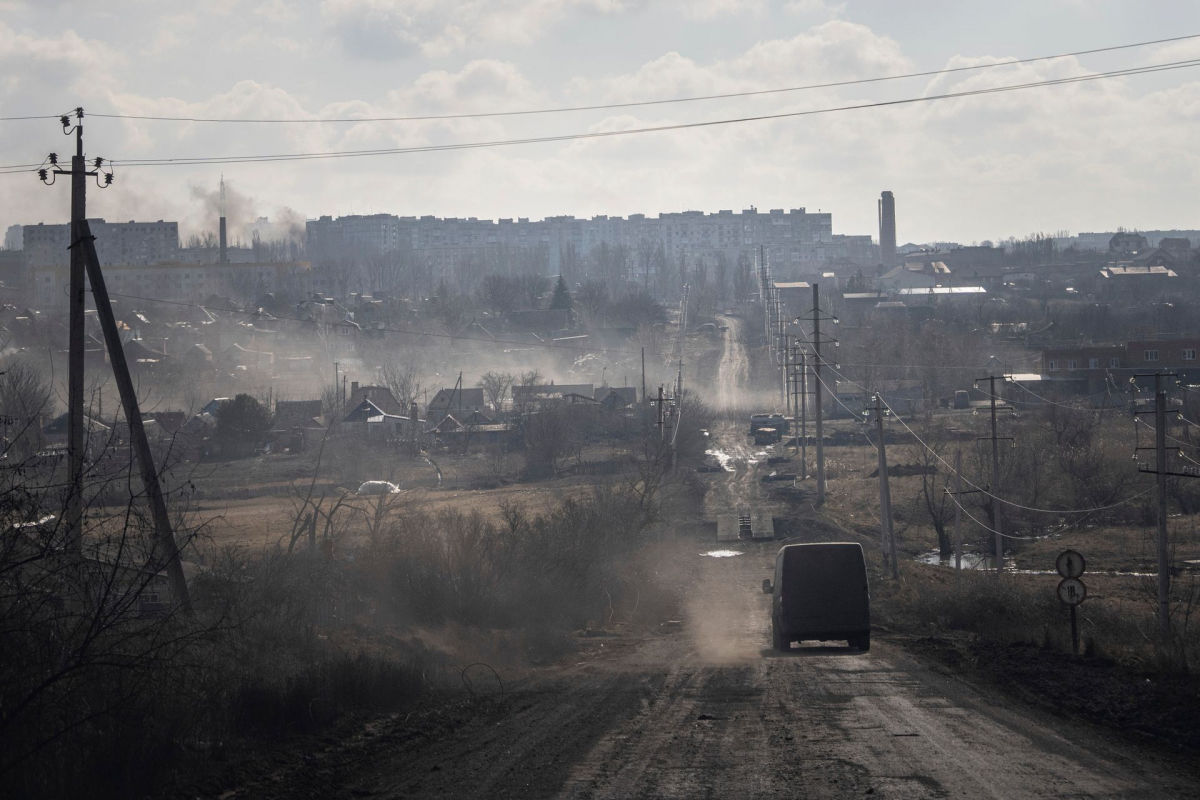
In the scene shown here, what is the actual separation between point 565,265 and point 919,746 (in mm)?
159732

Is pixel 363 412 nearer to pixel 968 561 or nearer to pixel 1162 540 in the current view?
pixel 968 561

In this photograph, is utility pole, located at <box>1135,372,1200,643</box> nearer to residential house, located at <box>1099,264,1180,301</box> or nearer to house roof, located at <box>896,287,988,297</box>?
house roof, located at <box>896,287,988,297</box>

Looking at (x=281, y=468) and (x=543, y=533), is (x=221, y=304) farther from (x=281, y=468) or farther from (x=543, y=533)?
(x=543, y=533)

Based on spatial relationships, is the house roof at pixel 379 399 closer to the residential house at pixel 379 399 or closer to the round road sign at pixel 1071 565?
the residential house at pixel 379 399

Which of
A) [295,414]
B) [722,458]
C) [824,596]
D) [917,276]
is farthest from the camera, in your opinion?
[917,276]

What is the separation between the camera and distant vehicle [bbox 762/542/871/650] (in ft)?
56.2

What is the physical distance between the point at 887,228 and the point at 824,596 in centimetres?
16936

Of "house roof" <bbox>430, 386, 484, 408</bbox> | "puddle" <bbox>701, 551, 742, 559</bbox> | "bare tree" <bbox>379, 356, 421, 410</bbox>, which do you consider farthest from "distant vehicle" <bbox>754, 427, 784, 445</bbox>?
"puddle" <bbox>701, 551, 742, 559</bbox>

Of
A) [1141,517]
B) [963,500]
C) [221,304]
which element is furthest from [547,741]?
[221,304]

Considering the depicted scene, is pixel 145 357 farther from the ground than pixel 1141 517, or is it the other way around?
pixel 145 357

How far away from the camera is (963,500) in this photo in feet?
133

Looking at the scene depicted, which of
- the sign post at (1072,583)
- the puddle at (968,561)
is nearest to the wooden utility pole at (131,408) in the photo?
the sign post at (1072,583)

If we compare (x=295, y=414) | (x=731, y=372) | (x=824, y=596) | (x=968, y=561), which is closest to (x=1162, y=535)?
(x=824, y=596)

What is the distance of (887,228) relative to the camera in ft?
583
